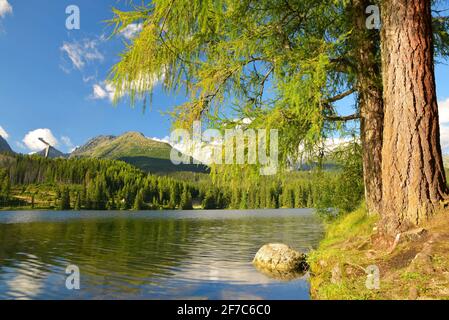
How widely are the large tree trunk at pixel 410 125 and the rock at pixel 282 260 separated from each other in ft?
23.7

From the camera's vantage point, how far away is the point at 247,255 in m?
22.1

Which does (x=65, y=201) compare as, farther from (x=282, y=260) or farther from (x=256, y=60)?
(x=256, y=60)

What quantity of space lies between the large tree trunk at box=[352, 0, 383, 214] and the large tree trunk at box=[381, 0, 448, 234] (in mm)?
2066

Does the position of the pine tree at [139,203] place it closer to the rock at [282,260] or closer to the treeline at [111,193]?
the treeline at [111,193]

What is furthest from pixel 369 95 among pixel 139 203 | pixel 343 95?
pixel 139 203

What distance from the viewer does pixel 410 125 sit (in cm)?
833

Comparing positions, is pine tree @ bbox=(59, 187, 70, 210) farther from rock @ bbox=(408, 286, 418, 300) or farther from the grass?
rock @ bbox=(408, 286, 418, 300)

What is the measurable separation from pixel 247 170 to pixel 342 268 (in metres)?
3.87

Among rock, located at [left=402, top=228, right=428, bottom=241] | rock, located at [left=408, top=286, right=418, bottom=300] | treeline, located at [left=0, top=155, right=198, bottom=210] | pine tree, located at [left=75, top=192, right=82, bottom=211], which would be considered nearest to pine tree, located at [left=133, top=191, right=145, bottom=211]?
treeline, located at [left=0, top=155, right=198, bottom=210]

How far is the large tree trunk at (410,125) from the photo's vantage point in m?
8.23

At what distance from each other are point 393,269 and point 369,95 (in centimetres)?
568

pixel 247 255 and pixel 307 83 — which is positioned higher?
pixel 307 83
